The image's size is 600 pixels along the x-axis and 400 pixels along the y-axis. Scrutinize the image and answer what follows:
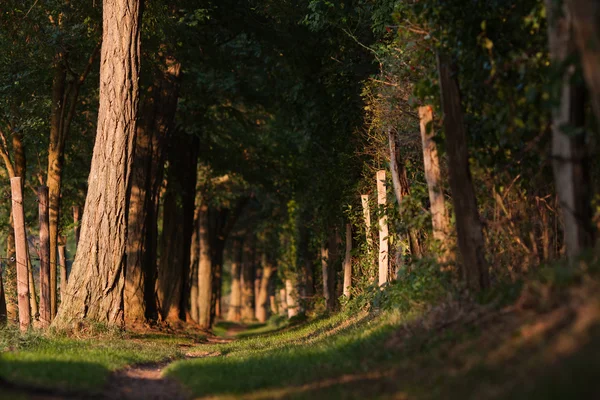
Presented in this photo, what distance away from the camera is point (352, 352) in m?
10.4

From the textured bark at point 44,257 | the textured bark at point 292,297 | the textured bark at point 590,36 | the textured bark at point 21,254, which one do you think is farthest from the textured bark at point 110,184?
the textured bark at point 292,297

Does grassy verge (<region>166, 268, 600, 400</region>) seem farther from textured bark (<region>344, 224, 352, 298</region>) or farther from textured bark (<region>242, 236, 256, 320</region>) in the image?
textured bark (<region>242, 236, 256, 320</region>)

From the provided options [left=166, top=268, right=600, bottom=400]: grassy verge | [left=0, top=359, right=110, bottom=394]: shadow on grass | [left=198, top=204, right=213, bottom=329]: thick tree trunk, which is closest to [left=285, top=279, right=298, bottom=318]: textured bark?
[left=198, top=204, right=213, bottom=329]: thick tree trunk

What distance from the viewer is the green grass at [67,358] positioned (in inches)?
342

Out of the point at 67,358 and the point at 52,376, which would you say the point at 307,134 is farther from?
the point at 52,376

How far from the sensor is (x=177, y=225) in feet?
93.0

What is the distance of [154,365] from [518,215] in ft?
18.9

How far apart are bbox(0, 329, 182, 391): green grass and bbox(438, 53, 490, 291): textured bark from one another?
4.53 meters

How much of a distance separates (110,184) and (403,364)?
32.2ft

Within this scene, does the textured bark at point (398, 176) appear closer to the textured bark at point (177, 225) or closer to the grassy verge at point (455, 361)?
the grassy verge at point (455, 361)

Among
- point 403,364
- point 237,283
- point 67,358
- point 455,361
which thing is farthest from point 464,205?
point 237,283

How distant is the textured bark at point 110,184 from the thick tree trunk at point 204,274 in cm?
2058

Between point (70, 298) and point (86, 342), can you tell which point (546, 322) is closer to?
point (86, 342)

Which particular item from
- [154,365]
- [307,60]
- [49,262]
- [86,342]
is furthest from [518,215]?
[307,60]
